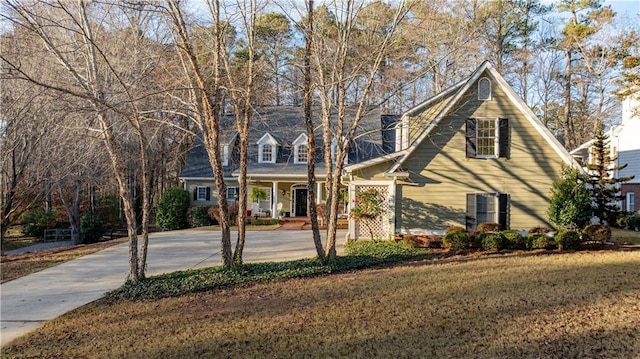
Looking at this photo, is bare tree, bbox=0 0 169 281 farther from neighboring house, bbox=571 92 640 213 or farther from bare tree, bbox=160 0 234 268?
neighboring house, bbox=571 92 640 213

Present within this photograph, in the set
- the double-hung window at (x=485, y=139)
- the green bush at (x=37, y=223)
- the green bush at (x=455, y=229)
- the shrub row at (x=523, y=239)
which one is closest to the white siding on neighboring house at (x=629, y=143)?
the double-hung window at (x=485, y=139)

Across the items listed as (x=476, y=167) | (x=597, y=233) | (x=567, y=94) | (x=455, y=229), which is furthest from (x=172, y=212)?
(x=567, y=94)

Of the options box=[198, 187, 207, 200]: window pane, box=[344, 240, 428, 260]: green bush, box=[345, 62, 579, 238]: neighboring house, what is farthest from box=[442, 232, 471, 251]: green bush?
box=[198, 187, 207, 200]: window pane

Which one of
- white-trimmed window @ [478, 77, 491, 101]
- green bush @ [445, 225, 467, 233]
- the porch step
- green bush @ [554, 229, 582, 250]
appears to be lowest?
the porch step

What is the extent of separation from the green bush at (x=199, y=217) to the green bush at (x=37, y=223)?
25.2 ft

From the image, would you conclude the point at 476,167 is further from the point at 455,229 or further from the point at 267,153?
the point at 267,153

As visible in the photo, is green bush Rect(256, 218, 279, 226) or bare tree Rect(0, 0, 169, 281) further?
green bush Rect(256, 218, 279, 226)

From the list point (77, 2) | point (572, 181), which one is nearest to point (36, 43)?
point (77, 2)

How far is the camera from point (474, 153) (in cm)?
1448

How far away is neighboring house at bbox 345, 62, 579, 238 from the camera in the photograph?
14219mm

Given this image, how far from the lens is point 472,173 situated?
14.5m

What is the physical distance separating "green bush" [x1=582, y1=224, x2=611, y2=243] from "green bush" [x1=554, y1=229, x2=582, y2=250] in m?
0.67

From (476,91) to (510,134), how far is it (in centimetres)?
186

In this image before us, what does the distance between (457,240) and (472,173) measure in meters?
3.11
